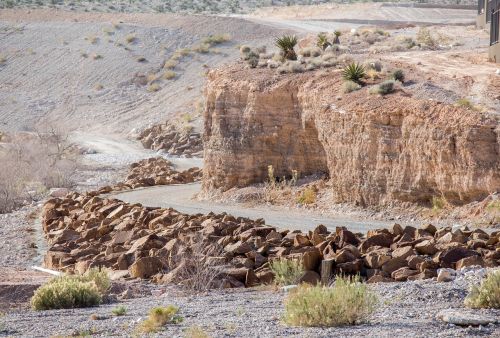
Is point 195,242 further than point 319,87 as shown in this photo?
No

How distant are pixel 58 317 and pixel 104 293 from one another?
8.08 feet

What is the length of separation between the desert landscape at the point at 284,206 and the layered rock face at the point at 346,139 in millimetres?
54

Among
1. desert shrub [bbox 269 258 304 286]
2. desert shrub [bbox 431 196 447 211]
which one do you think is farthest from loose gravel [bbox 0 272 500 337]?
desert shrub [bbox 431 196 447 211]

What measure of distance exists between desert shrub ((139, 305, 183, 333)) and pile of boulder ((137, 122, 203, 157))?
4083 cm

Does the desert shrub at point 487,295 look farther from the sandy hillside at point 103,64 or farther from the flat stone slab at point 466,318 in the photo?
the sandy hillside at point 103,64

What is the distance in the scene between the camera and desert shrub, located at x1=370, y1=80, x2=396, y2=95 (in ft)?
91.8

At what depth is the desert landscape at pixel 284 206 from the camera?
12922 mm

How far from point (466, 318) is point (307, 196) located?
18.6 meters

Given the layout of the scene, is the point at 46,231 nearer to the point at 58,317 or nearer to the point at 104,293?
the point at 104,293

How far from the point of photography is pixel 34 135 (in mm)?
53406

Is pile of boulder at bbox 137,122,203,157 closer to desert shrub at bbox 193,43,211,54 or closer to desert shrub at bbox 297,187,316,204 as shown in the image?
desert shrub at bbox 193,43,211,54

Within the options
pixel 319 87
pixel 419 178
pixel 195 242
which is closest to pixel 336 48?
pixel 319 87

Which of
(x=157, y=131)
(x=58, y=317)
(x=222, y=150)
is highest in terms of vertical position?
(x=58, y=317)

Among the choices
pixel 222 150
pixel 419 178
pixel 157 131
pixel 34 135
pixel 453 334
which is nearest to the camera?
pixel 453 334
